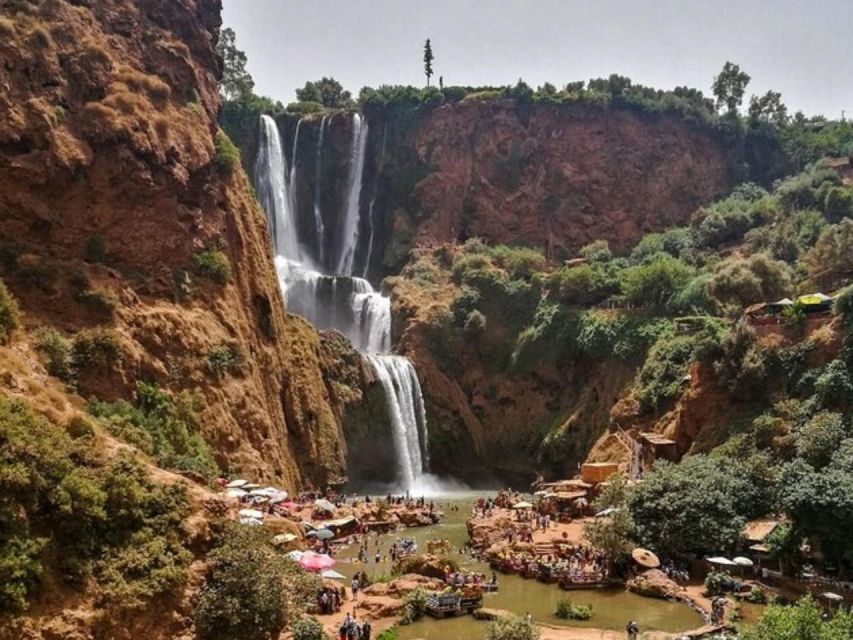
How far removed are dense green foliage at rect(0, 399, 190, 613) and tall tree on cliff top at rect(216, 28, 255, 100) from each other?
66988 millimetres

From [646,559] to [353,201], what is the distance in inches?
2100

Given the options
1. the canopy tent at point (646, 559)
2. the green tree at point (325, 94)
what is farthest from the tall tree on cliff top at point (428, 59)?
the canopy tent at point (646, 559)

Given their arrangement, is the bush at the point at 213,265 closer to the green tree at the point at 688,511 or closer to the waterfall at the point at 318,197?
the green tree at the point at 688,511

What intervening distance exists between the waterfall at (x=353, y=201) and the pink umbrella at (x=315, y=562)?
47690mm

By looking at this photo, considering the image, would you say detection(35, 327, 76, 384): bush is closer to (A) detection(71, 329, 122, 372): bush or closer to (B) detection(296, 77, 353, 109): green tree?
(A) detection(71, 329, 122, 372): bush

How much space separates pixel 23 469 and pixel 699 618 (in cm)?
1999

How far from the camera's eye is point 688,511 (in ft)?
98.1

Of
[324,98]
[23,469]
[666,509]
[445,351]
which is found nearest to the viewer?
[23,469]

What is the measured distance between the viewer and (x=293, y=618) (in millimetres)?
21828

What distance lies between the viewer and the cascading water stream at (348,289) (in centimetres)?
5350

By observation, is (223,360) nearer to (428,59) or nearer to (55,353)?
(55,353)

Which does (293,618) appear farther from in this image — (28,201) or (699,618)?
(28,201)

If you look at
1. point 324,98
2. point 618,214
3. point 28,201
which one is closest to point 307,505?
point 28,201

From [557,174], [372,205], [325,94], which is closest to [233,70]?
[325,94]
